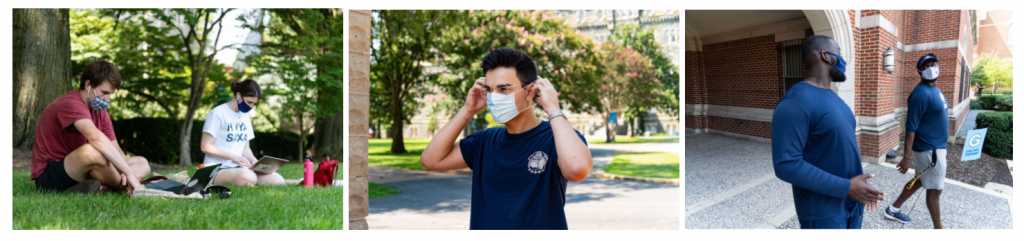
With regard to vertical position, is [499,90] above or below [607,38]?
below

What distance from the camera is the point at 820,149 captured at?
267 cm

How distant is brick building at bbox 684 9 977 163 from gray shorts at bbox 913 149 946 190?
175 millimetres

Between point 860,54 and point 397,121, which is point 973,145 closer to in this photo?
point 860,54

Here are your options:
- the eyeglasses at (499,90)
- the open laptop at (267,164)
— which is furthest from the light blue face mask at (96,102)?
the eyeglasses at (499,90)

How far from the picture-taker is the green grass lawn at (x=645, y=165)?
13321mm

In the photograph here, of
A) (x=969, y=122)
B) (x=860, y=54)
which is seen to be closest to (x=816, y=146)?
(x=860, y=54)

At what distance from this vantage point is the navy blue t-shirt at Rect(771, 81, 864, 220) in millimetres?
2551

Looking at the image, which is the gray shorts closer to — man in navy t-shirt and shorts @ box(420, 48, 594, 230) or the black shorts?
man in navy t-shirt and shorts @ box(420, 48, 594, 230)

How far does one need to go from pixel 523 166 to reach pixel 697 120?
223 cm

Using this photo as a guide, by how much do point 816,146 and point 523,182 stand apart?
5.02 feet

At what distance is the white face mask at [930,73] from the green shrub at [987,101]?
40cm

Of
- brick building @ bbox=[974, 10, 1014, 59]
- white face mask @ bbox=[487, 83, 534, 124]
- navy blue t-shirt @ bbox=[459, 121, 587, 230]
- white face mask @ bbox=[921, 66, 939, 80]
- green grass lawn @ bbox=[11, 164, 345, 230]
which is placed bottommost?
green grass lawn @ bbox=[11, 164, 345, 230]

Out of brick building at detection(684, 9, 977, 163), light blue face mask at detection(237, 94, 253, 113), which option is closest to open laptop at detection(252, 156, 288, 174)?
light blue face mask at detection(237, 94, 253, 113)
